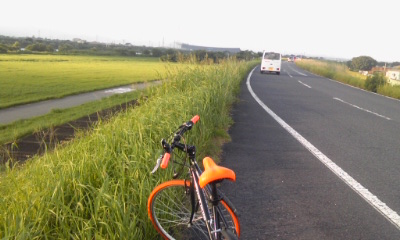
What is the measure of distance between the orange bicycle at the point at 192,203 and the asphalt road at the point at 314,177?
0.67 m

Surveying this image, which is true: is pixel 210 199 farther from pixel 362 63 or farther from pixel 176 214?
pixel 362 63

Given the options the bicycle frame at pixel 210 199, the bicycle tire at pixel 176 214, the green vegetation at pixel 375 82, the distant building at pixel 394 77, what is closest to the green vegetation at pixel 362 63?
the distant building at pixel 394 77

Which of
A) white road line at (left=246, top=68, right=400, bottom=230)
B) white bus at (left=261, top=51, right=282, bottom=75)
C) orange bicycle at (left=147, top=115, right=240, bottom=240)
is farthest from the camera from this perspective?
white bus at (left=261, top=51, right=282, bottom=75)

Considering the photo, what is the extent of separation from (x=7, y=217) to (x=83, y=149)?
1.43 metres

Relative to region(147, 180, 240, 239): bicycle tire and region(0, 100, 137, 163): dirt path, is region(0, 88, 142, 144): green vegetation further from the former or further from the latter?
region(147, 180, 240, 239): bicycle tire

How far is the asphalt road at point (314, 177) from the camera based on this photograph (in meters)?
3.46

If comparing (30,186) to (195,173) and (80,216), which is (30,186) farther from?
(195,173)

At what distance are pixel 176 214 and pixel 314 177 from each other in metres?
2.48

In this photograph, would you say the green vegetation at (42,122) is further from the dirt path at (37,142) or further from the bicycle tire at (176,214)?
the bicycle tire at (176,214)

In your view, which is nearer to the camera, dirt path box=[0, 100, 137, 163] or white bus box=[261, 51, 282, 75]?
dirt path box=[0, 100, 137, 163]

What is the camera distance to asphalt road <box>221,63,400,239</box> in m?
3.46

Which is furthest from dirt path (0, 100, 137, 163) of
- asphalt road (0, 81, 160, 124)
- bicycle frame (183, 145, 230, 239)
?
bicycle frame (183, 145, 230, 239)

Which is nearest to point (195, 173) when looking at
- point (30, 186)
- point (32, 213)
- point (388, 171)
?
point (32, 213)

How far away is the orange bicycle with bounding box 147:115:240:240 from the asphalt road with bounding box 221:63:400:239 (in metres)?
0.67
